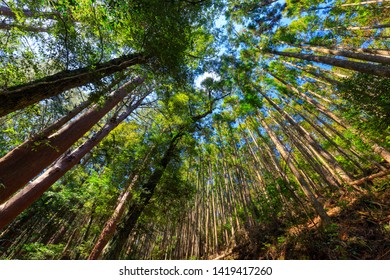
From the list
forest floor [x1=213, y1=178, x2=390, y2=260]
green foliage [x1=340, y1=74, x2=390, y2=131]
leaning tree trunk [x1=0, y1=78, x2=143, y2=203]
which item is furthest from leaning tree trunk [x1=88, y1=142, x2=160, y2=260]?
green foliage [x1=340, y1=74, x2=390, y2=131]

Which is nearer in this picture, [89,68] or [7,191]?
[7,191]

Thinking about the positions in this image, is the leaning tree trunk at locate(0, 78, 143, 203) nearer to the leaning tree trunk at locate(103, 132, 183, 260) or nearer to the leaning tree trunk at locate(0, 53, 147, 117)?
the leaning tree trunk at locate(0, 53, 147, 117)

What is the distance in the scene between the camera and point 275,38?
32.2ft

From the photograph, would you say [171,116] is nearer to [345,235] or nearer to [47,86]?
[47,86]

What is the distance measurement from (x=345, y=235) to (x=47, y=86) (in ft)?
23.8

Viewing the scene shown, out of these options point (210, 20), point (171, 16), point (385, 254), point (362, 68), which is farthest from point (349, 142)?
point (171, 16)

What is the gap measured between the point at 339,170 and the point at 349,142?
1.43 metres

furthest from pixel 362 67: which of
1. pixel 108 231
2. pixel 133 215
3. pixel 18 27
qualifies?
pixel 108 231

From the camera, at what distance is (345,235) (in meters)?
4.36

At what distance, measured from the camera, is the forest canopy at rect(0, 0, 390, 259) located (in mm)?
3631

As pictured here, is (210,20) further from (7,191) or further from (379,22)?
(379,22)

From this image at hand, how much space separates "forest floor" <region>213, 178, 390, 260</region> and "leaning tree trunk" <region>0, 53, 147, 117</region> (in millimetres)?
6508

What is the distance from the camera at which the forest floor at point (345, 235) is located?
152 inches

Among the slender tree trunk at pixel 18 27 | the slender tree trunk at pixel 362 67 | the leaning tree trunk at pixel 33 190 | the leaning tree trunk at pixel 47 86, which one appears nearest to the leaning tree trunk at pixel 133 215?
the leaning tree trunk at pixel 33 190
